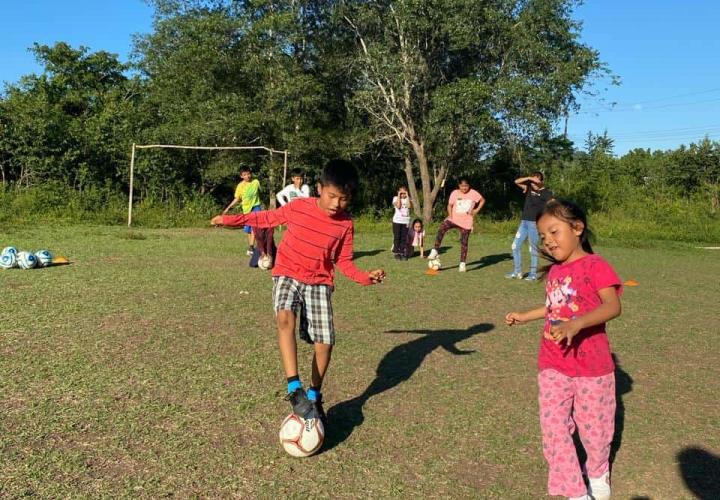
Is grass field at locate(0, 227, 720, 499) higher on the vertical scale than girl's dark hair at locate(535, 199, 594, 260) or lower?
lower

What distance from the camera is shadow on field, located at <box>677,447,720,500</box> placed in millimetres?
3906

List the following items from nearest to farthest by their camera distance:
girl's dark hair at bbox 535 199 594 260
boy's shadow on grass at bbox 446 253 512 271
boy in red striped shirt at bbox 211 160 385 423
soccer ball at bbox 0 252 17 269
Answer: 1. girl's dark hair at bbox 535 199 594 260
2. boy in red striped shirt at bbox 211 160 385 423
3. soccer ball at bbox 0 252 17 269
4. boy's shadow on grass at bbox 446 253 512 271

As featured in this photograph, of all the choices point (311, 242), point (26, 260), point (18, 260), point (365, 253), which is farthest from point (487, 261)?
point (311, 242)

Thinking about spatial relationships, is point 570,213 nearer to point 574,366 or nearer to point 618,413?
point 574,366

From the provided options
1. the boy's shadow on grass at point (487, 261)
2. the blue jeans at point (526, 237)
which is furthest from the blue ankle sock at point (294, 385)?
the boy's shadow on grass at point (487, 261)

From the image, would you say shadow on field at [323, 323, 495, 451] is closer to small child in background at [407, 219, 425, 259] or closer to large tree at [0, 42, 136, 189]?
small child in background at [407, 219, 425, 259]

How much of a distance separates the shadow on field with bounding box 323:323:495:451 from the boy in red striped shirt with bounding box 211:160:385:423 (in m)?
0.24

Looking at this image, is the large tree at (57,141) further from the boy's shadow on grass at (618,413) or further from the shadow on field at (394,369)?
the boy's shadow on grass at (618,413)

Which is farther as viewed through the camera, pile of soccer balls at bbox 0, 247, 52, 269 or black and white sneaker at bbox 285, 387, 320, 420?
pile of soccer balls at bbox 0, 247, 52, 269

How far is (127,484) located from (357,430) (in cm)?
161

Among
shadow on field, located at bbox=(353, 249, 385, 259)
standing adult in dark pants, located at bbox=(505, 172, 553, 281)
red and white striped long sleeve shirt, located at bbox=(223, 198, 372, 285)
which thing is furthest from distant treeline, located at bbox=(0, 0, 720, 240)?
red and white striped long sleeve shirt, located at bbox=(223, 198, 372, 285)

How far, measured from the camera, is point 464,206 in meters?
13.4

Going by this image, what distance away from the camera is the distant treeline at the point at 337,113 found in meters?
25.1

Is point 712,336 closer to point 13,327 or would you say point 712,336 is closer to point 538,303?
point 538,303
